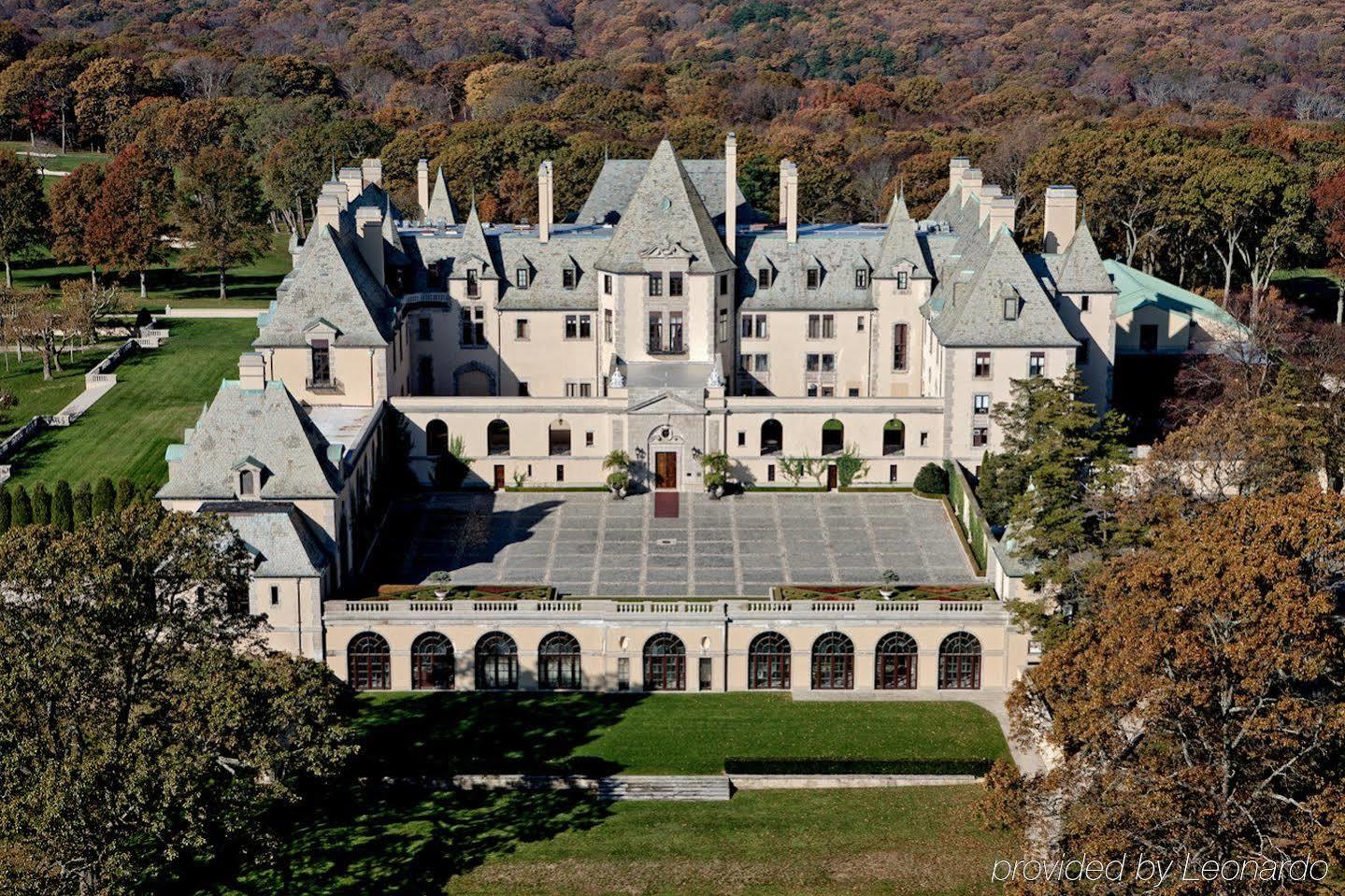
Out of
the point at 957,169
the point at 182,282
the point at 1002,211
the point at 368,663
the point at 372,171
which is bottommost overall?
the point at 368,663

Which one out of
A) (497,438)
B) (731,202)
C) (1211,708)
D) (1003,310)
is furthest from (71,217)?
(1211,708)

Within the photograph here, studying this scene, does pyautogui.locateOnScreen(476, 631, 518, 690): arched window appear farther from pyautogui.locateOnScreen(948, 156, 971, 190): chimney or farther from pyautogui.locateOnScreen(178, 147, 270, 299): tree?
pyautogui.locateOnScreen(178, 147, 270, 299): tree

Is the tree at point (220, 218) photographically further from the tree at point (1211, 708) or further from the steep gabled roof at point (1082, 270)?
the tree at point (1211, 708)

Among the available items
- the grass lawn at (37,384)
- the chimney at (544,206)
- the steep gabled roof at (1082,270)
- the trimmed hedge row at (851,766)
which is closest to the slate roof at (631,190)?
the chimney at (544,206)

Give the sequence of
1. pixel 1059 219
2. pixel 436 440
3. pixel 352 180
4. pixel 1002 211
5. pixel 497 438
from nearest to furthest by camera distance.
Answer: pixel 436 440, pixel 497 438, pixel 1002 211, pixel 1059 219, pixel 352 180

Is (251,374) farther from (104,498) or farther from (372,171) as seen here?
(372,171)

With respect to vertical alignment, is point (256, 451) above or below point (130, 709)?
above

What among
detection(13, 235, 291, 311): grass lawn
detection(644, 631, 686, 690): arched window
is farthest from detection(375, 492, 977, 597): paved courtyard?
detection(13, 235, 291, 311): grass lawn
